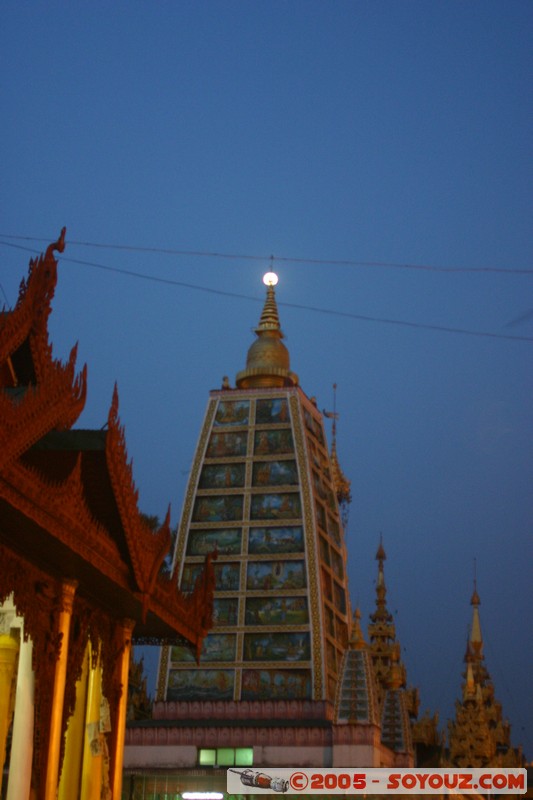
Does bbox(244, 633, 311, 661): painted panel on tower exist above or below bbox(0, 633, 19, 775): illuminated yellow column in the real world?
above

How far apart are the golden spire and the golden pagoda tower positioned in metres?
0.07

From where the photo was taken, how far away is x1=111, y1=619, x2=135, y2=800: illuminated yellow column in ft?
59.6

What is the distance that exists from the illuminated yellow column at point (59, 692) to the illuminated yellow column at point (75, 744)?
1.86 m

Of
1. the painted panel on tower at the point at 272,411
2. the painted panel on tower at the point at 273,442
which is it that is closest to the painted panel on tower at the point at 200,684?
the painted panel on tower at the point at 273,442

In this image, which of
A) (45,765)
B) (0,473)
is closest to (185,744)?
(45,765)

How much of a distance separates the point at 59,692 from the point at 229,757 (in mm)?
29196

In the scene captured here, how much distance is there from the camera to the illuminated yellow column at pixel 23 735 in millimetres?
14812

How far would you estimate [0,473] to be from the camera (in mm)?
12516

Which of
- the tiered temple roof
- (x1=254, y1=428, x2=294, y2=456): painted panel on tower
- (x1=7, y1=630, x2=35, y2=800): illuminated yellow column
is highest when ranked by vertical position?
(x1=254, y1=428, x2=294, y2=456): painted panel on tower

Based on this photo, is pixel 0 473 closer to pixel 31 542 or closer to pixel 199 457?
pixel 31 542

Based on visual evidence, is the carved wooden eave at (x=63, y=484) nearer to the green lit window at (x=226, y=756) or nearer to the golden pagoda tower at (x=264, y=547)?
the green lit window at (x=226, y=756)

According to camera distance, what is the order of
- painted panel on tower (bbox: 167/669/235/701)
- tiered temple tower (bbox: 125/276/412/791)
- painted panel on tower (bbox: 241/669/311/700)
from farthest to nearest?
1. painted panel on tower (bbox: 167/669/235/701)
2. painted panel on tower (bbox: 241/669/311/700)
3. tiered temple tower (bbox: 125/276/412/791)

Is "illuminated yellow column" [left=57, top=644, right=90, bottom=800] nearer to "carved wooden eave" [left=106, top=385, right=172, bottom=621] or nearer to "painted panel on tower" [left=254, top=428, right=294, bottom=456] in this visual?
"carved wooden eave" [left=106, top=385, right=172, bottom=621]

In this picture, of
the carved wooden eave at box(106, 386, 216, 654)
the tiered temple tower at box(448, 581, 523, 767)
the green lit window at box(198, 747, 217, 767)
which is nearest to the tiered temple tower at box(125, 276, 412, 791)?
the green lit window at box(198, 747, 217, 767)
